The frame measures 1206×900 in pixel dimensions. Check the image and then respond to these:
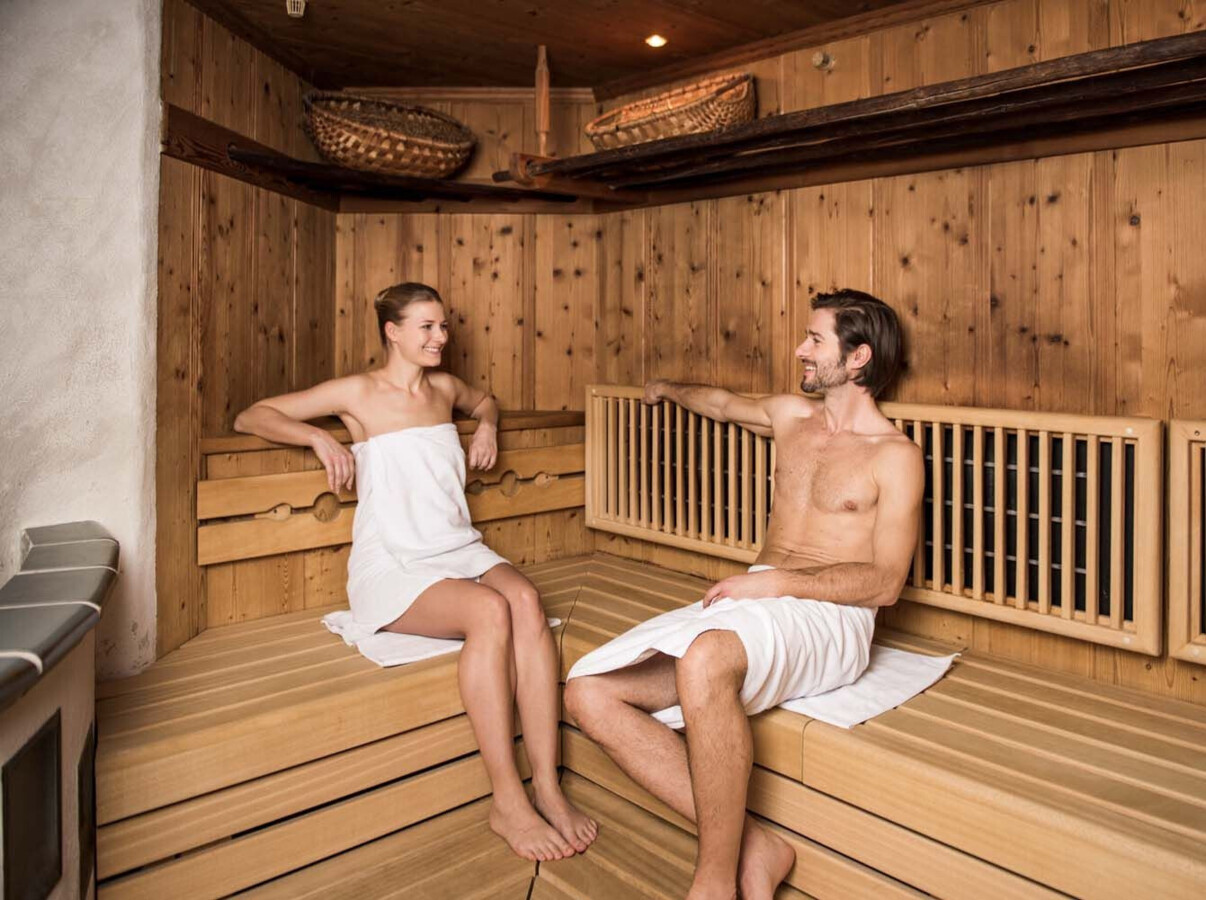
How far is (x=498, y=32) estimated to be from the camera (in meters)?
2.90

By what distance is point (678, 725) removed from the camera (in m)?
2.02

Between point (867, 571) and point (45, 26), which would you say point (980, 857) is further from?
point (45, 26)

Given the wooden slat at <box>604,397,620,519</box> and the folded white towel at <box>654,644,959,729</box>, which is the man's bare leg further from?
the wooden slat at <box>604,397,620,519</box>

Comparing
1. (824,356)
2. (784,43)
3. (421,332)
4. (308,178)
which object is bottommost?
(824,356)

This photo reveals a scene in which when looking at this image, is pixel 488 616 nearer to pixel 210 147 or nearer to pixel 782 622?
pixel 782 622

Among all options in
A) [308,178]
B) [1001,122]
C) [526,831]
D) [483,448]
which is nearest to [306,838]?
[526,831]

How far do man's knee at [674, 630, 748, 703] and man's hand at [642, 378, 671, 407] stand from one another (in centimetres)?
127

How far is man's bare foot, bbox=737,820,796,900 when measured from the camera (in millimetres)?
1790

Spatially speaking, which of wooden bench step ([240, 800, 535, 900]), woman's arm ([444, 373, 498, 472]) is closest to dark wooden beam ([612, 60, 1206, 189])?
woman's arm ([444, 373, 498, 472])

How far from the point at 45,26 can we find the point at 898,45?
2.13 m

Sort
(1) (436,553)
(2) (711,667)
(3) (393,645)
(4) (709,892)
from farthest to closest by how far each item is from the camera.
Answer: (1) (436,553), (3) (393,645), (2) (711,667), (4) (709,892)

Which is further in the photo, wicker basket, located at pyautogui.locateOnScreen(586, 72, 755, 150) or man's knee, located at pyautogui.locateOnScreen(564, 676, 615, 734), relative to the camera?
wicker basket, located at pyautogui.locateOnScreen(586, 72, 755, 150)

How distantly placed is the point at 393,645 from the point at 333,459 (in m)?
0.56

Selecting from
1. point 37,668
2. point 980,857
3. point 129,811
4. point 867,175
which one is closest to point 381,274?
point 867,175
